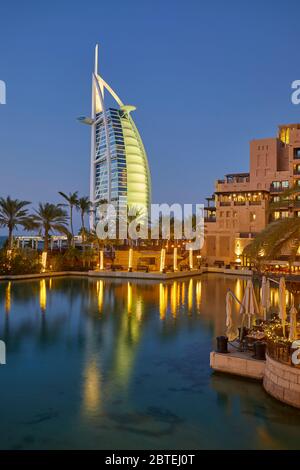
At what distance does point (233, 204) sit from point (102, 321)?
126ft

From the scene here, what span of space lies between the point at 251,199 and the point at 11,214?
1149 inches

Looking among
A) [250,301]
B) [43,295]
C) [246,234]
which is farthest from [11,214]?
[250,301]

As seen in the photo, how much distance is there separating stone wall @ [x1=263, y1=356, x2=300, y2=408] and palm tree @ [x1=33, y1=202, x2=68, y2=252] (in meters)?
38.5

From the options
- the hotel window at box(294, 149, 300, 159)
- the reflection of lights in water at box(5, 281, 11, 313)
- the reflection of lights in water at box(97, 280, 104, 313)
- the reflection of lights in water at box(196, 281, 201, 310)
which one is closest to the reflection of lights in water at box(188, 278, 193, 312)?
the reflection of lights in water at box(196, 281, 201, 310)

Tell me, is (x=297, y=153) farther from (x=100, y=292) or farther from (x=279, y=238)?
(x=279, y=238)

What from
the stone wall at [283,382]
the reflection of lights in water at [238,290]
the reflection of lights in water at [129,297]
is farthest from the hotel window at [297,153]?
the stone wall at [283,382]

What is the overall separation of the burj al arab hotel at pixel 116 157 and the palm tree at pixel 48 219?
65919 millimetres

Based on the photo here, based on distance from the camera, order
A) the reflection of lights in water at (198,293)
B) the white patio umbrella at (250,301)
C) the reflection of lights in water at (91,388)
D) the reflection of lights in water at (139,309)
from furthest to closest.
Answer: the reflection of lights in water at (198,293) → the reflection of lights in water at (139,309) → the white patio umbrella at (250,301) → the reflection of lights in water at (91,388)

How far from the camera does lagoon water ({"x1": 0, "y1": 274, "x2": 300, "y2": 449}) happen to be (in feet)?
29.1

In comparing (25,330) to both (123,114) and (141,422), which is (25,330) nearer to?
(141,422)

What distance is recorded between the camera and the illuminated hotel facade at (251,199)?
178 ft

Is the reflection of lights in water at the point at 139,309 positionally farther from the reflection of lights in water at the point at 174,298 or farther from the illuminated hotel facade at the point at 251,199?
the illuminated hotel facade at the point at 251,199

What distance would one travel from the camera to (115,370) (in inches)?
516
